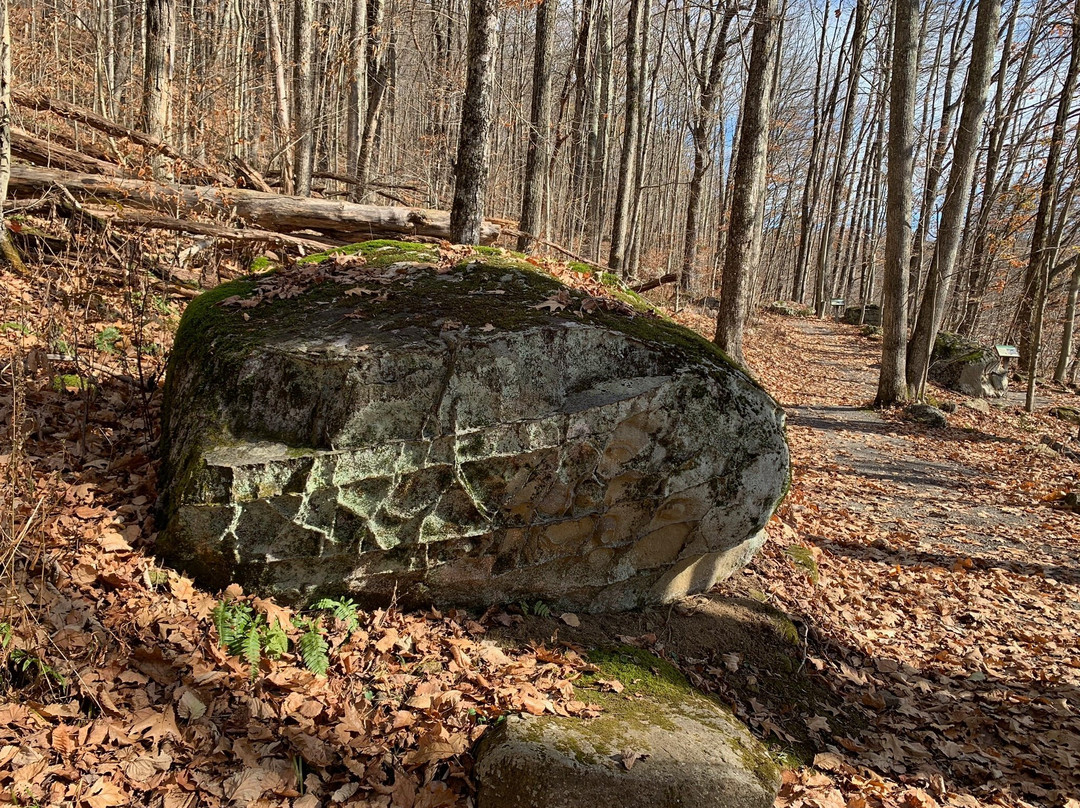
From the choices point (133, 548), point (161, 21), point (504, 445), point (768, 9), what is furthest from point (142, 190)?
point (768, 9)

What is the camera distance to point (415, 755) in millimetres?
3066

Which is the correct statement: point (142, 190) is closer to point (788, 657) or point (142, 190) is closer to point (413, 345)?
point (413, 345)

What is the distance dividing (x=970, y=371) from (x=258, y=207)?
14457 mm

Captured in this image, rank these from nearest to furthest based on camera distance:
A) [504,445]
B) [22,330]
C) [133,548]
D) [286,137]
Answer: [133,548], [504,445], [22,330], [286,137]

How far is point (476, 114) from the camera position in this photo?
6859mm

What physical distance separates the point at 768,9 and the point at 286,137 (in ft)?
29.2

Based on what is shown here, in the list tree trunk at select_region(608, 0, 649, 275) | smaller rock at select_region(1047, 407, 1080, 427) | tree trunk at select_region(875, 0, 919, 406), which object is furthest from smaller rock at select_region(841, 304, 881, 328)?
tree trunk at select_region(608, 0, 649, 275)

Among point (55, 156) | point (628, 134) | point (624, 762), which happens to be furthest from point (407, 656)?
point (628, 134)

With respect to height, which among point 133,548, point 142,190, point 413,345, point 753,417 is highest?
point 142,190

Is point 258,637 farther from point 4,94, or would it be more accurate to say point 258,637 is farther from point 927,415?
point 927,415

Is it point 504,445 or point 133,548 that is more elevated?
point 504,445

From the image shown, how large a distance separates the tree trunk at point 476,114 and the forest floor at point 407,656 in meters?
3.39

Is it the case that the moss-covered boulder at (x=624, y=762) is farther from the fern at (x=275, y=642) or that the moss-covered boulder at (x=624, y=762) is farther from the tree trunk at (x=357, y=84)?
the tree trunk at (x=357, y=84)

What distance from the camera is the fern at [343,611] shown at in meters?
3.73
